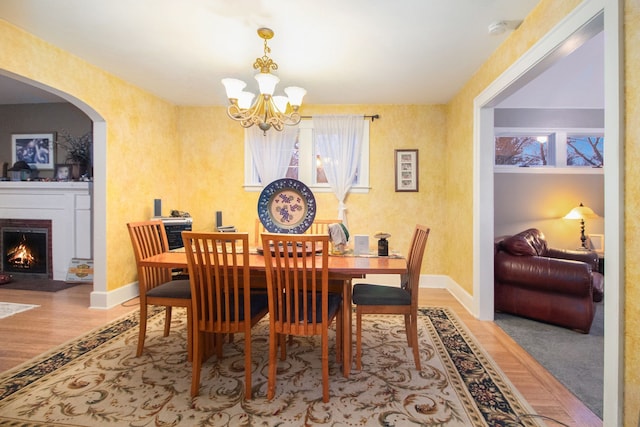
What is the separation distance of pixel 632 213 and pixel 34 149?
6.50 m

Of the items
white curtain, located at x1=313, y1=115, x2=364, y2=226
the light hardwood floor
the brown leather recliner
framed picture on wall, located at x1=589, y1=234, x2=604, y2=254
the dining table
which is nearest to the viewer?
the light hardwood floor

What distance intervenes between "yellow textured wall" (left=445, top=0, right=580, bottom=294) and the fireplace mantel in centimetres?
482

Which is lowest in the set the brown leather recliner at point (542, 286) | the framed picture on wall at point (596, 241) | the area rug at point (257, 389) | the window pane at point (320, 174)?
the area rug at point (257, 389)

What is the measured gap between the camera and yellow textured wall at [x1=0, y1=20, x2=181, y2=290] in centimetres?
259

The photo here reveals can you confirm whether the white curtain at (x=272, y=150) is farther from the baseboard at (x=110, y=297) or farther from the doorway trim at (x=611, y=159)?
the doorway trim at (x=611, y=159)

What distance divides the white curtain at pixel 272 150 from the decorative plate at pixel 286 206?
1.76 meters

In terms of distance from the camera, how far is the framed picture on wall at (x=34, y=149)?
15.0 ft

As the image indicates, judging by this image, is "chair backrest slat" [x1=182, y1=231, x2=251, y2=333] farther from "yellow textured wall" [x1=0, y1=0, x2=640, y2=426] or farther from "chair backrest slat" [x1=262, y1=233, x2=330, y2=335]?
"yellow textured wall" [x1=0, y1=0, x2=640, y2=426]

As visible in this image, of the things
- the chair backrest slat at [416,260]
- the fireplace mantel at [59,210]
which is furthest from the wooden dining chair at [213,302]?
the fireplace mantel at [59,210]

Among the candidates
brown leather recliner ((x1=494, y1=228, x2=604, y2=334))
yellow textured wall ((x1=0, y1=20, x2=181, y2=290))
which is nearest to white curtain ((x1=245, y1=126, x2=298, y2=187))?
yellow textured wall ((x1=0, y1=20, x2=181, y2=290))

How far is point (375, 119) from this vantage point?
4.24 meters

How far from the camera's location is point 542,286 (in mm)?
2834

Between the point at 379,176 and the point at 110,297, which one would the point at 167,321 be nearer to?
the point at 110,297

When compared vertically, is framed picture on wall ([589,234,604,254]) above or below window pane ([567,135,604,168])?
Answer: below
